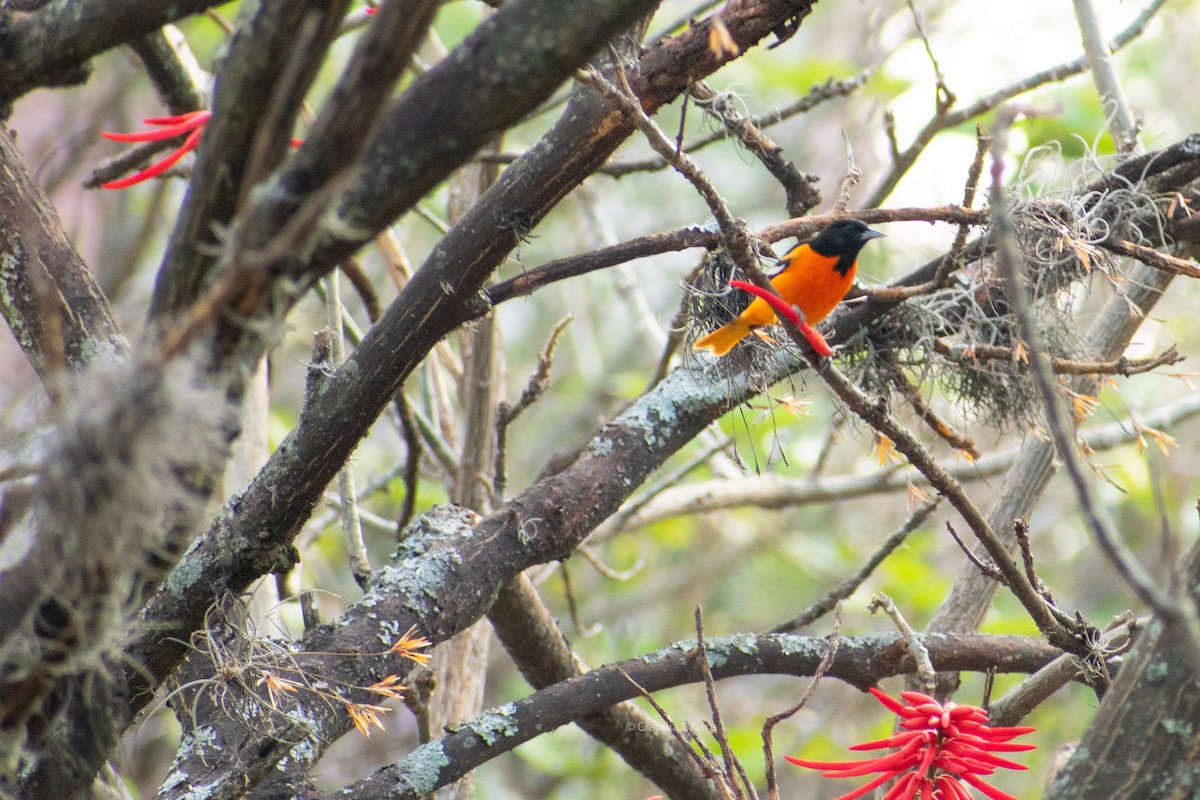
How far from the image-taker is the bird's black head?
231 cm

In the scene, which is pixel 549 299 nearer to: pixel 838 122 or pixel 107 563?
Answer: pixel 838 122

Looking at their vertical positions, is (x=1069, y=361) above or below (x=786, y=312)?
above

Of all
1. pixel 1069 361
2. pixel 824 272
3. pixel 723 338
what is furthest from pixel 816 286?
pixel 1069 361

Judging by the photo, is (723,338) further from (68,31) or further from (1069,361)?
(68,31)

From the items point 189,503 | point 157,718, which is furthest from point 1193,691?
point 157,718

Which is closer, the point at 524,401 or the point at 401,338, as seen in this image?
the point at 401,338

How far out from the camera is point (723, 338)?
7.04ft

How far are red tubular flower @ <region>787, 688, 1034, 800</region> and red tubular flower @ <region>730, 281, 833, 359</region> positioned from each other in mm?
507

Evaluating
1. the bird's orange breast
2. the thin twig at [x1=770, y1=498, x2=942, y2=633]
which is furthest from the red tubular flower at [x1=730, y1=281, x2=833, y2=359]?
the thin twig at [x1=770, y1=498, x2=942, y2=633]

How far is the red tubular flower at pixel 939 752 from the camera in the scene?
138cm

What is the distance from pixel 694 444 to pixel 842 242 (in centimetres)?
215

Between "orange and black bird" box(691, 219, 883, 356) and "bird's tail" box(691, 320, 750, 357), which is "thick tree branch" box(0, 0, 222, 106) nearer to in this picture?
"bird's tail" box(691, 320, 750, 357)

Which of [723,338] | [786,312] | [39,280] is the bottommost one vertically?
[786,312]

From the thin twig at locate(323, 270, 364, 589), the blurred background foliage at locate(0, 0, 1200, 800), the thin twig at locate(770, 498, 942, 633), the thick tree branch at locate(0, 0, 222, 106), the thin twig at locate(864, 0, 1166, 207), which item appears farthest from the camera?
the blurred background foliage at locate(0, 0, 1200, 800)
